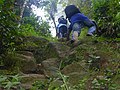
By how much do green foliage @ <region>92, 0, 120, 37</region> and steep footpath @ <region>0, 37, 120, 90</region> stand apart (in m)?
0.51

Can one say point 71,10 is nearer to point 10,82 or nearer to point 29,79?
point 29,79

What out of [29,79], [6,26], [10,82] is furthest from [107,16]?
[10,82]

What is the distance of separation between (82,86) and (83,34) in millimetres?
3720

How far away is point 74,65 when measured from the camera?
4727 millimetres

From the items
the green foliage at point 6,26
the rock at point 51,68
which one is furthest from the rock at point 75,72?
the green foliage at point 6,26

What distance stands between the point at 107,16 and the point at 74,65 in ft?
9.33

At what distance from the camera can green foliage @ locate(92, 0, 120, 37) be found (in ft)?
21.3

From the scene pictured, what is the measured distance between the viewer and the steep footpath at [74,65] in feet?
13.3

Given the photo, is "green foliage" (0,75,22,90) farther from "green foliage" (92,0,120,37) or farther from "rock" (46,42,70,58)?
"green foliage" (92,0,120,37)

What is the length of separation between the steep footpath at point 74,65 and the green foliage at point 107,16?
51 centimetres

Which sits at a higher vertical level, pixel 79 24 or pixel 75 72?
pixel 79 24

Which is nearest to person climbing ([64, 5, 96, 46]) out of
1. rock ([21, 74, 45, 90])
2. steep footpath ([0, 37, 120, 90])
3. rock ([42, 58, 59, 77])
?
steep footpath ([0, 37, 120, 90])

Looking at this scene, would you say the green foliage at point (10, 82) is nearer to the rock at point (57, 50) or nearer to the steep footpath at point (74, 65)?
the steep footpath at point (74, 65)

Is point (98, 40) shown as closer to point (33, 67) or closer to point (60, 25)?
point (33, 67)
